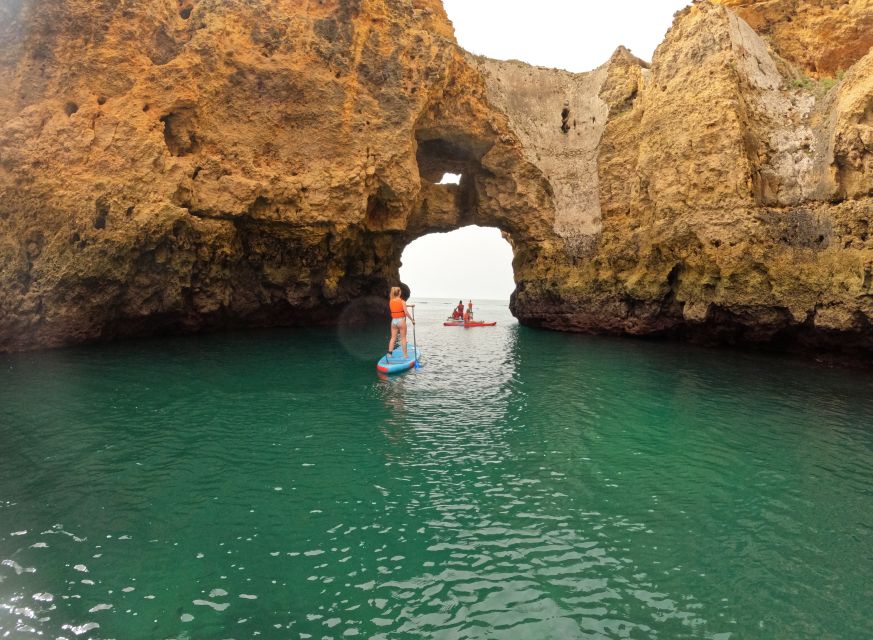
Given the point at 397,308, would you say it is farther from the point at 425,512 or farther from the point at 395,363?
the point at 425,512

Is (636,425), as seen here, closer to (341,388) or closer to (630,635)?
(630,635)

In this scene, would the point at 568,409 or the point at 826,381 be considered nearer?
the point at 568,409

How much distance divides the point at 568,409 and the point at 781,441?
3958 mm

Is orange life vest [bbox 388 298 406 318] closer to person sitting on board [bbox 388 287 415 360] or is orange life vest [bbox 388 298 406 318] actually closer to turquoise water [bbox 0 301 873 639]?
person sitting on board [bbox 388 287 415 360]

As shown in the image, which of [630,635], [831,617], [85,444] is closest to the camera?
[630,635]

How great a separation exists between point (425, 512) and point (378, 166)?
17.7m

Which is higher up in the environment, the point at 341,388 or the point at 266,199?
the point at 266,199

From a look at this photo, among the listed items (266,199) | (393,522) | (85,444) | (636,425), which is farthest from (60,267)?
(636,425)

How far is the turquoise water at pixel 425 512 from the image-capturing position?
13.3ft

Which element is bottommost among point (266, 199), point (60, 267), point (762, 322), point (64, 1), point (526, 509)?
point (526, 509)

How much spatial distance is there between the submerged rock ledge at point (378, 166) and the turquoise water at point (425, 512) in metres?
6.00

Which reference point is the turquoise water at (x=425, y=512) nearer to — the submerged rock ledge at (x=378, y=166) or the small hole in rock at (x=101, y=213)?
the small hole in rock at (x=101, y=213)

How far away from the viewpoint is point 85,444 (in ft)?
25.1

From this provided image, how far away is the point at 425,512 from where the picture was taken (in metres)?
5.85
